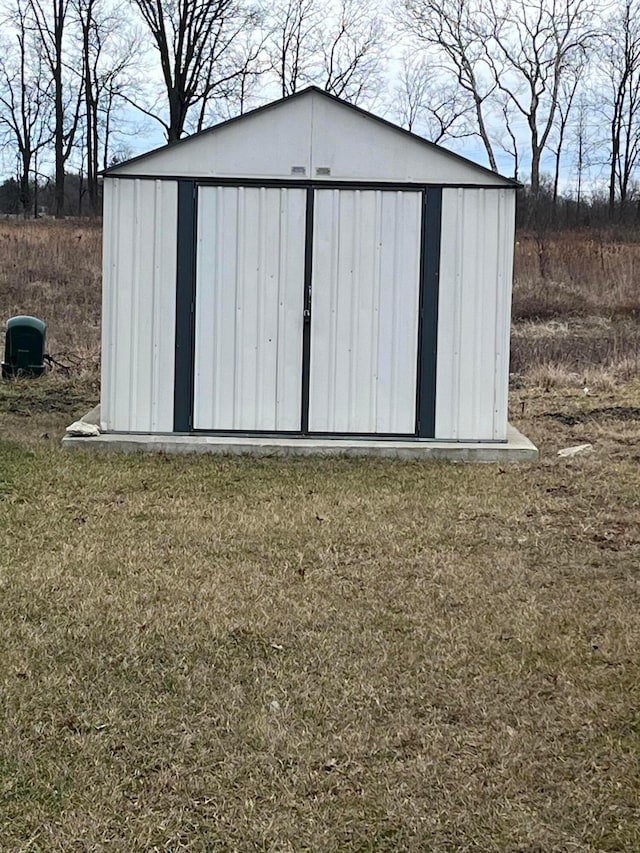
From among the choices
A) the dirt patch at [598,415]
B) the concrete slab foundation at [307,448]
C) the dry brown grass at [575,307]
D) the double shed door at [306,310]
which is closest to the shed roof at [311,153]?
the double shed door at [306,310]

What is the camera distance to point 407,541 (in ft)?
16.5

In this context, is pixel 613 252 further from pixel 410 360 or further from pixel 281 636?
pixel 281 636

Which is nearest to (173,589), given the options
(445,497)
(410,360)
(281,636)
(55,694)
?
(281,636)

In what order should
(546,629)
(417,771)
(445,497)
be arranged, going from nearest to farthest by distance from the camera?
(417,771) < (546,629) < (445,497)

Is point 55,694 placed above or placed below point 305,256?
below

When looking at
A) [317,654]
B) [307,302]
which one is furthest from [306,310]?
[317,654]

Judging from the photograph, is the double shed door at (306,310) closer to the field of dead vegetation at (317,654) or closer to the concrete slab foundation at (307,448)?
the concrete slab foundation at (307,448)

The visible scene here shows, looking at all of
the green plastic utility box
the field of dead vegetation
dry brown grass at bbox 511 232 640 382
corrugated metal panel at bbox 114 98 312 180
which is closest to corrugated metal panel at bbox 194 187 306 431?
corrugated metal panel at bbox 114 98 312 180

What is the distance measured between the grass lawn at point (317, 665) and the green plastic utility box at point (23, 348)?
4829 millimetres

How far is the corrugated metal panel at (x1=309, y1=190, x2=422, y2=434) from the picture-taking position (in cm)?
721

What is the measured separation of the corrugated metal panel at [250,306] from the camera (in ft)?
23.7

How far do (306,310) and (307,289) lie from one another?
16 centimetres

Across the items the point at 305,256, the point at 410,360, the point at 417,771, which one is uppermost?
the point at 305,256

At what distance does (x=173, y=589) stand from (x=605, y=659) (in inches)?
70.3
